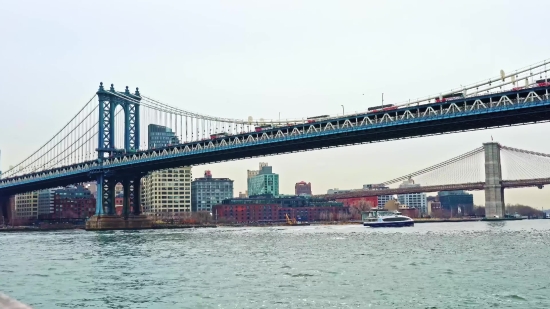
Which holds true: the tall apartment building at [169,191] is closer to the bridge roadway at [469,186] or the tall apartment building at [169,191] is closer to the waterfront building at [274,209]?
the waterfront building at [274,209]

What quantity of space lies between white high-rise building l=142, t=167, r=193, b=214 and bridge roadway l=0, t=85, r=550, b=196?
84780mm

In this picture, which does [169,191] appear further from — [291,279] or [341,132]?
[291,279]

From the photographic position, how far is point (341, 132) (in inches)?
2800

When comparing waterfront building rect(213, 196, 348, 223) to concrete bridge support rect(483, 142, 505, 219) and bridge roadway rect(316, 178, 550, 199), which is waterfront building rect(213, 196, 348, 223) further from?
concrete bridge support rect(483, 142, 505, 219)

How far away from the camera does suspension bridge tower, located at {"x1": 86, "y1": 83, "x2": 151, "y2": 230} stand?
10031 cm

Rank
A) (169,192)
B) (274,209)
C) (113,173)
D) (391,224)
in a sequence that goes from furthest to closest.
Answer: (169,192), (274,209), (391,224), (113,173)

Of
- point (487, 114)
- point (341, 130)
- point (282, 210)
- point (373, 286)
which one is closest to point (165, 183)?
point (282, 210)

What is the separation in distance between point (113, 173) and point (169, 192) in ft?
322

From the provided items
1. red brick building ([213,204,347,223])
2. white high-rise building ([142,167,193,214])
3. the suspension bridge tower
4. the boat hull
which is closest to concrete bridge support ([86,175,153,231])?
the suspension bridge tower

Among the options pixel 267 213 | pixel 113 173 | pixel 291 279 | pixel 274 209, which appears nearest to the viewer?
pixel 291 279

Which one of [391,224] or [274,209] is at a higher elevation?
[274,209]

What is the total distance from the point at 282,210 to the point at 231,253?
144754 millimetres

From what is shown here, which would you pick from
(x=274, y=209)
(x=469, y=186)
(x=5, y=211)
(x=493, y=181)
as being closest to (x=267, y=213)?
(x=274, y=209)

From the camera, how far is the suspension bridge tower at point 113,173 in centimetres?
10031
